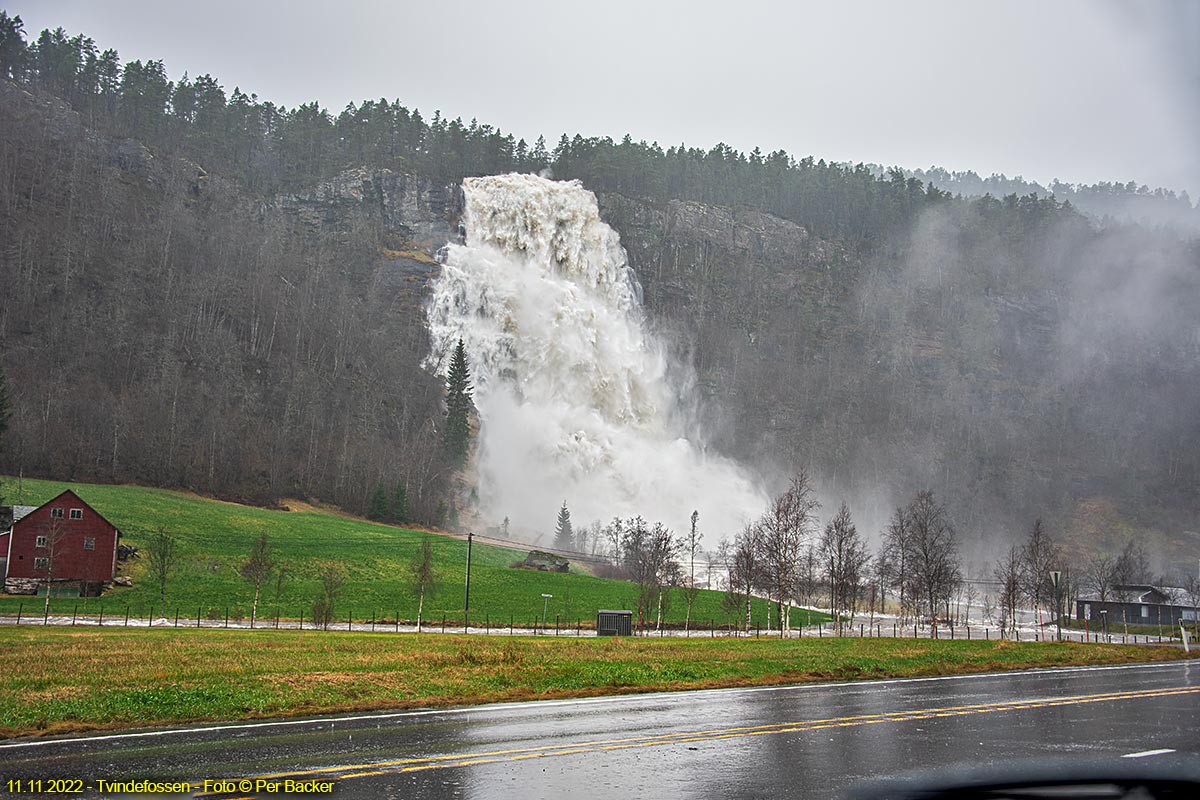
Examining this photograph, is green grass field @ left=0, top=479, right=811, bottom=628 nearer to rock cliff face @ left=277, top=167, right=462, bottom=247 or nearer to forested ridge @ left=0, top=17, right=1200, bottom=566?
forested ridge @ left=0, top=17, right=1200, bottom=566

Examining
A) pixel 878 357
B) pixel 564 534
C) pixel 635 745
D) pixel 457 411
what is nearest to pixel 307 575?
pixel 564 534

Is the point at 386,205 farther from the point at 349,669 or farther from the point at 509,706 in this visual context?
the point at 509,706

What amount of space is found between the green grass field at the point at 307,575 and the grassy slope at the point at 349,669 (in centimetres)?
2127

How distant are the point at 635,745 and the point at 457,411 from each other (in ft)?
365

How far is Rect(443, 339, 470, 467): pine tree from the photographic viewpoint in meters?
120

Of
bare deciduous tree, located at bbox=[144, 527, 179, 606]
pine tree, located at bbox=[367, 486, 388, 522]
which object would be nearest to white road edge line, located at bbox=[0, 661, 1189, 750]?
bare deciduous tree, located at bbox=[144, 527, 179, 606]

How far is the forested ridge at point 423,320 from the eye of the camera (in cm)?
10988

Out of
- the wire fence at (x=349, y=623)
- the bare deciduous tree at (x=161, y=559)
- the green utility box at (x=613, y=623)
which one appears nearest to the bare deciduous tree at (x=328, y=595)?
the wire fence at (x=349, y=623)

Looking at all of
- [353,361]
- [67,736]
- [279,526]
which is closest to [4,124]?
[353,361]

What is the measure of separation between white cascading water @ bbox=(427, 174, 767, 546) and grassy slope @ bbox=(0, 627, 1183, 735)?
77.8 meters

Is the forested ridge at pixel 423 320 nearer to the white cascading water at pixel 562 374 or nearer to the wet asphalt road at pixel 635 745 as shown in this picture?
the white cascading water at pixel 562 374

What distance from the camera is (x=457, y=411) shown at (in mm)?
122125

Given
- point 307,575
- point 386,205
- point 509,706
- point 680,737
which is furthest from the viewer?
point 386,205

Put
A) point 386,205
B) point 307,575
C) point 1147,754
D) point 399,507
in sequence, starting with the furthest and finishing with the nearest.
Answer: point 386,205, point 399,507, point 307,575, point 1147,754
